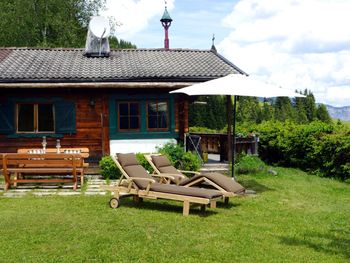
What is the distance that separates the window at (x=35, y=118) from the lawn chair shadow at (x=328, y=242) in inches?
360

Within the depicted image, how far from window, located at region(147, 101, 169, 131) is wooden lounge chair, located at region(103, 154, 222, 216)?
4.67m

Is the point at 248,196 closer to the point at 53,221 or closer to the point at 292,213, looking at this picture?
the point at 292,213

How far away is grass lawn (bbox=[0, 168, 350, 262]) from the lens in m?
5.83

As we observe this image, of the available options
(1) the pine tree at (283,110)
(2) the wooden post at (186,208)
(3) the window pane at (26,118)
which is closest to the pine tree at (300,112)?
(1) the pine tree at (283,110)

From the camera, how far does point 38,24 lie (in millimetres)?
26438

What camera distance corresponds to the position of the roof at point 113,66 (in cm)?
1373

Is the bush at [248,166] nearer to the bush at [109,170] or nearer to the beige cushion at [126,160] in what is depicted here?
the bush at [109,170]

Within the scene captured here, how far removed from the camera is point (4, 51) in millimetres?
16500

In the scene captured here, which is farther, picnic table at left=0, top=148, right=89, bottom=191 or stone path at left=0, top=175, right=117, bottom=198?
picnic table at left=0, top=148, right=89, bottom=191

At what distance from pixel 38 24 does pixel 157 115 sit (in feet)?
50.1

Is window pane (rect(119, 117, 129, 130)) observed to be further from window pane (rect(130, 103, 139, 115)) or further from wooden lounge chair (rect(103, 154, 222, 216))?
wooden lounge chair (rect(103, 154, 222, 216))

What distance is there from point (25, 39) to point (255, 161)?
17605 mm

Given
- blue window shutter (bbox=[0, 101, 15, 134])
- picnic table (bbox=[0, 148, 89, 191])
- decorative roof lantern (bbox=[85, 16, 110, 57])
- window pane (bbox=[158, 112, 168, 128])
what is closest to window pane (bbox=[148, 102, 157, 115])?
window pane (bbox=[158, 112, 168, 128])

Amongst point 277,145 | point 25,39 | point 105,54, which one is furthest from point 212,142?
point 25,39
